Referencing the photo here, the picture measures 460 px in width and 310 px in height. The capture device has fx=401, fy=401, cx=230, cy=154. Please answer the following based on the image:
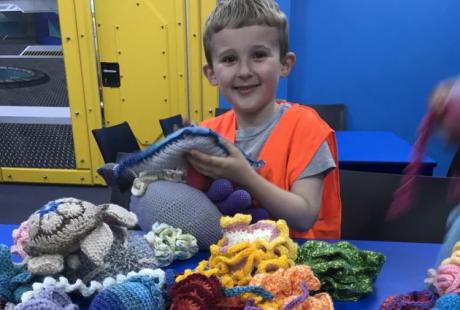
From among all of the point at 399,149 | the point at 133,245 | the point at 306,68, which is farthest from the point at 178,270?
the point at 306,68

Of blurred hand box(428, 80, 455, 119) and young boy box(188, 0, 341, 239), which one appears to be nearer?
blurred hand box(428, 80, 455, 119)

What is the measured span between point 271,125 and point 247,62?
17cm

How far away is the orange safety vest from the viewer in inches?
31.5

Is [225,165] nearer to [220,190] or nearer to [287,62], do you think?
[220,190]

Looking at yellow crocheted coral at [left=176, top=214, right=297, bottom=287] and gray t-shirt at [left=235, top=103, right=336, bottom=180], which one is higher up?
gray t-shirt at [left=235, top=103, right=336, bottom=180]

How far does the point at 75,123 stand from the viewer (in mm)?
2393

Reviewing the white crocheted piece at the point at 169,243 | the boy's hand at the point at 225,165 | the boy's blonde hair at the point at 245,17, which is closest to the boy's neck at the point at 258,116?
the boy's blonde hair at the point at 245,17

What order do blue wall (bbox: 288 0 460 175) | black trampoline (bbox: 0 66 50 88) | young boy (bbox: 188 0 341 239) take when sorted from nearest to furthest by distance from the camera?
young boy (bbox: 188 0 341 239), blue wall (bbox: 288 0 460 175), black trampoline (bbox: 0 66 50 88)

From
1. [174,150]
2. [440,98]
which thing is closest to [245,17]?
[174,150]

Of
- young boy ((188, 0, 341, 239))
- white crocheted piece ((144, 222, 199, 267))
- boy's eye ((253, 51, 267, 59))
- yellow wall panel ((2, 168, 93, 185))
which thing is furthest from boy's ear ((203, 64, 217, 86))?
yellow wall panel ((2, 168, 93, 185))

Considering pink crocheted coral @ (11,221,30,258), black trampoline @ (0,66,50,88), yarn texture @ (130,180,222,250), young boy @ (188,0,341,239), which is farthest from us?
black trampoline @ (0,66,50,88)

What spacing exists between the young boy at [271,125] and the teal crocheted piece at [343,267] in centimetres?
16

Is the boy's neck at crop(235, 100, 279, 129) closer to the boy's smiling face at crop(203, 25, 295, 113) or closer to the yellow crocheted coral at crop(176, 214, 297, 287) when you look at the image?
the boy's smiling face at crop(203, 25, 295, 113)

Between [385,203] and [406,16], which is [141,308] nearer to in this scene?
[385,203]
